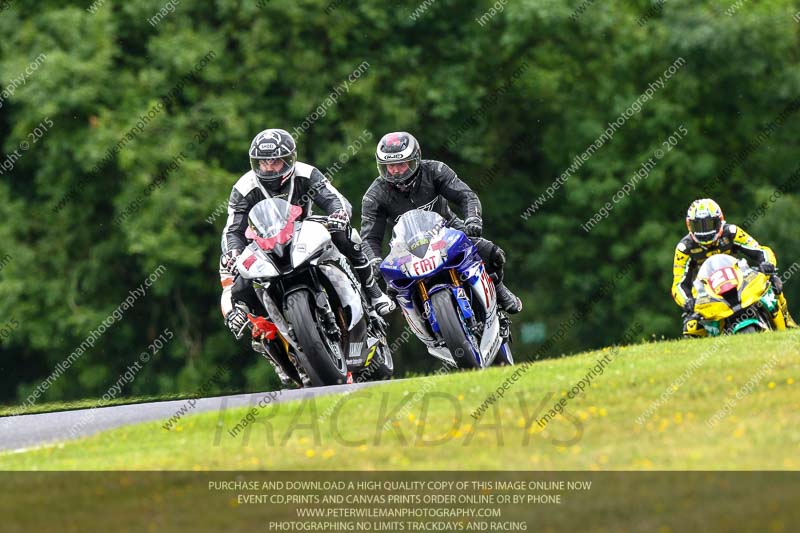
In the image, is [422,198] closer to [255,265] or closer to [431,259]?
[431,259]

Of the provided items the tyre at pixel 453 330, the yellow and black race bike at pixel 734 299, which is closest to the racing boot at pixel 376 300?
the tyre at pixel 453 330

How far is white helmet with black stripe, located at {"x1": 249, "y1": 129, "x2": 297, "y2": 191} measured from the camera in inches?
531

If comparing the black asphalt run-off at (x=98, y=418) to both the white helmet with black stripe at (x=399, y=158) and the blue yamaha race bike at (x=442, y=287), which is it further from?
the white helmet with black stripe at (x=399, y=158)

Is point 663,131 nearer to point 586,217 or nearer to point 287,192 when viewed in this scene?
point 586,217

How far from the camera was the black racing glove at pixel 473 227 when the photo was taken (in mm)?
14148

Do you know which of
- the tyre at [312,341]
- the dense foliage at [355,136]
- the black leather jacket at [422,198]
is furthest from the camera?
the dense foliage at [355,136]

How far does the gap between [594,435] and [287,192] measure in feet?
16.7

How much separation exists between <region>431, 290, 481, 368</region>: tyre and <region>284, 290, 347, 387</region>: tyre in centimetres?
107

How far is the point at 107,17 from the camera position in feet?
91.3

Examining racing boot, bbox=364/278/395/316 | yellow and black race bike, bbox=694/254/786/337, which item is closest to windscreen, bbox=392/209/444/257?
racing boot, bbox=364/278/395/316

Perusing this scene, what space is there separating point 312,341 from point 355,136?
15.8m

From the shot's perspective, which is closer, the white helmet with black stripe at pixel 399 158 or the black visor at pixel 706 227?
the white helmet with black stripe at pixel 399 158

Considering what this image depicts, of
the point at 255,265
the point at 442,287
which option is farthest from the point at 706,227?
the point at 255,265

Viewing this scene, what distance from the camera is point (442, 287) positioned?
537 inches
